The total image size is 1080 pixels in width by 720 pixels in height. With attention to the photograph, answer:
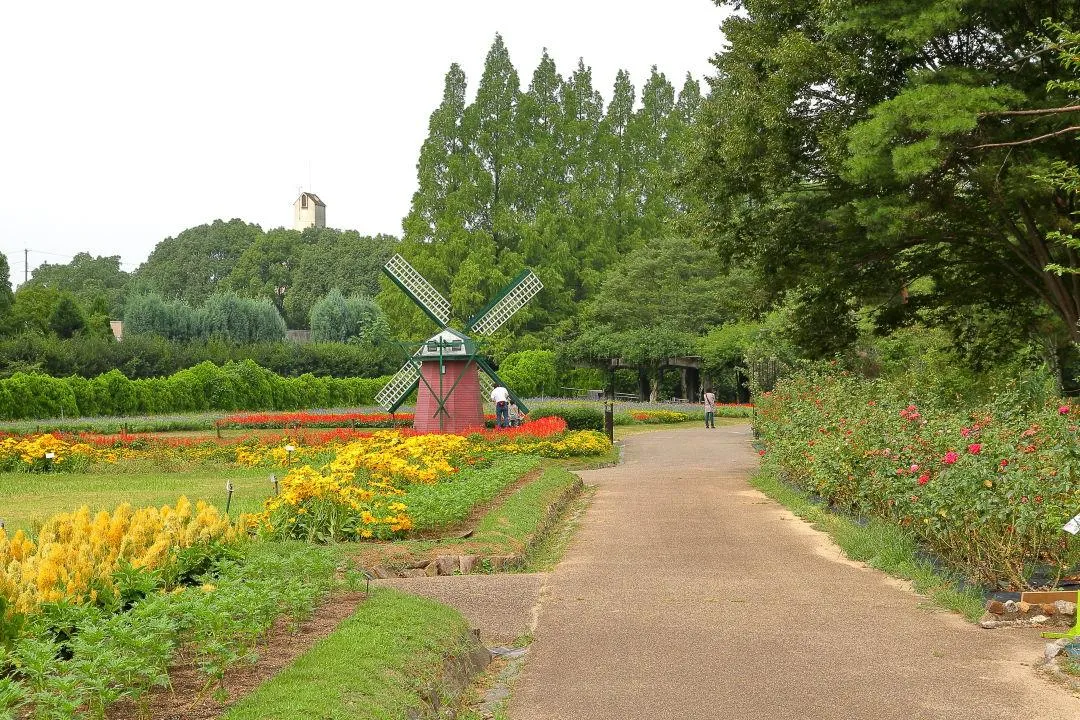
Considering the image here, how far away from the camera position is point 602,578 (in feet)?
27.8

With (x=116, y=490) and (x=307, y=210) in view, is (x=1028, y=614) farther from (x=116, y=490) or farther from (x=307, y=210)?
(x=307, y=210)

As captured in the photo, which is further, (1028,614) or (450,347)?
(450,347)

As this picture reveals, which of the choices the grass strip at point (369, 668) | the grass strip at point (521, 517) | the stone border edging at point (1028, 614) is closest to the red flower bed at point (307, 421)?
the grass strip at point (521, 517)

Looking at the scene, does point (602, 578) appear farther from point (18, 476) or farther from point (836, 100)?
point (18, 476)

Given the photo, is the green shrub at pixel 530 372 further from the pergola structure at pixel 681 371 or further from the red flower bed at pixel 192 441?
the red flower bed at pixel 192 441

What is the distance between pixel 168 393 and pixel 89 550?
3283 cm

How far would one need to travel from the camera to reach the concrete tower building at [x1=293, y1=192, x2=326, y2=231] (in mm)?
114062

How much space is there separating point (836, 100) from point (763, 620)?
1049 centimetres

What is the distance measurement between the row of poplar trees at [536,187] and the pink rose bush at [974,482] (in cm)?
3707

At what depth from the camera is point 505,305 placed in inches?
1091

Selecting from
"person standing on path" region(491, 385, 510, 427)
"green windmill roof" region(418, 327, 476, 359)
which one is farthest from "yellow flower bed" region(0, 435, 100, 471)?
"person standing on path" region(491, 385, 510, 427)

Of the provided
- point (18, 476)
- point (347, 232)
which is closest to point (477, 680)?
point (18, 476)

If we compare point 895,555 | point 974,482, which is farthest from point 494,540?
point 974,482

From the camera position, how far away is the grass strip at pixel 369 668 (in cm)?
425
